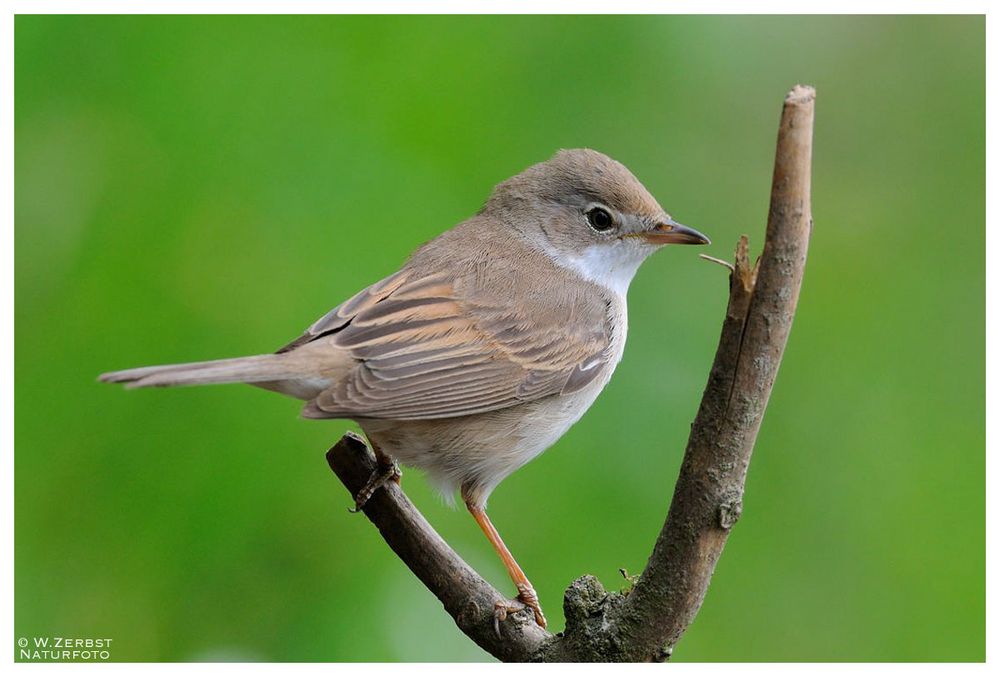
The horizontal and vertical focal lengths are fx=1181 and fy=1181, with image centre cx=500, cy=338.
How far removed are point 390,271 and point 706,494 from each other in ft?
8.20

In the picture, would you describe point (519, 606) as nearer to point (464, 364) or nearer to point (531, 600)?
point (531, 600)

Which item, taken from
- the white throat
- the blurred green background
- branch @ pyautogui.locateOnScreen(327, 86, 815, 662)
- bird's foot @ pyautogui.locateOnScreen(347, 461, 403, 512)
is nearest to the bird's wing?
A: the white throat

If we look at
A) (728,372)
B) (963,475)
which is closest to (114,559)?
(728,372)

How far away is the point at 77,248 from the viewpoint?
521 cm

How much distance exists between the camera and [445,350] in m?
4.45

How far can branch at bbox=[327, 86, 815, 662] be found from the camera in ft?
10.3

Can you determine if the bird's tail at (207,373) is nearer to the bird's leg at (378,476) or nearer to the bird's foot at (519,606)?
the bird's leg at (378,476)

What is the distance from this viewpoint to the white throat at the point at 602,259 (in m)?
5.09

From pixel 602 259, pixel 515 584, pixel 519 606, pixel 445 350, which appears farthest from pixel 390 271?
pixel 519 606

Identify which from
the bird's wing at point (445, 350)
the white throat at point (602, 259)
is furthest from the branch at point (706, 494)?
the white throat at point (602, 259)

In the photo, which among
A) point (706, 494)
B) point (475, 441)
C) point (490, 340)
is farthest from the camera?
point (490, 340)

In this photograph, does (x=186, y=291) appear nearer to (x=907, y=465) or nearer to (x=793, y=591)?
(x=793, y=591)

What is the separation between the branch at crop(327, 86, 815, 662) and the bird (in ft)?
0.67

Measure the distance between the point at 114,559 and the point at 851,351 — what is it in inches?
149
